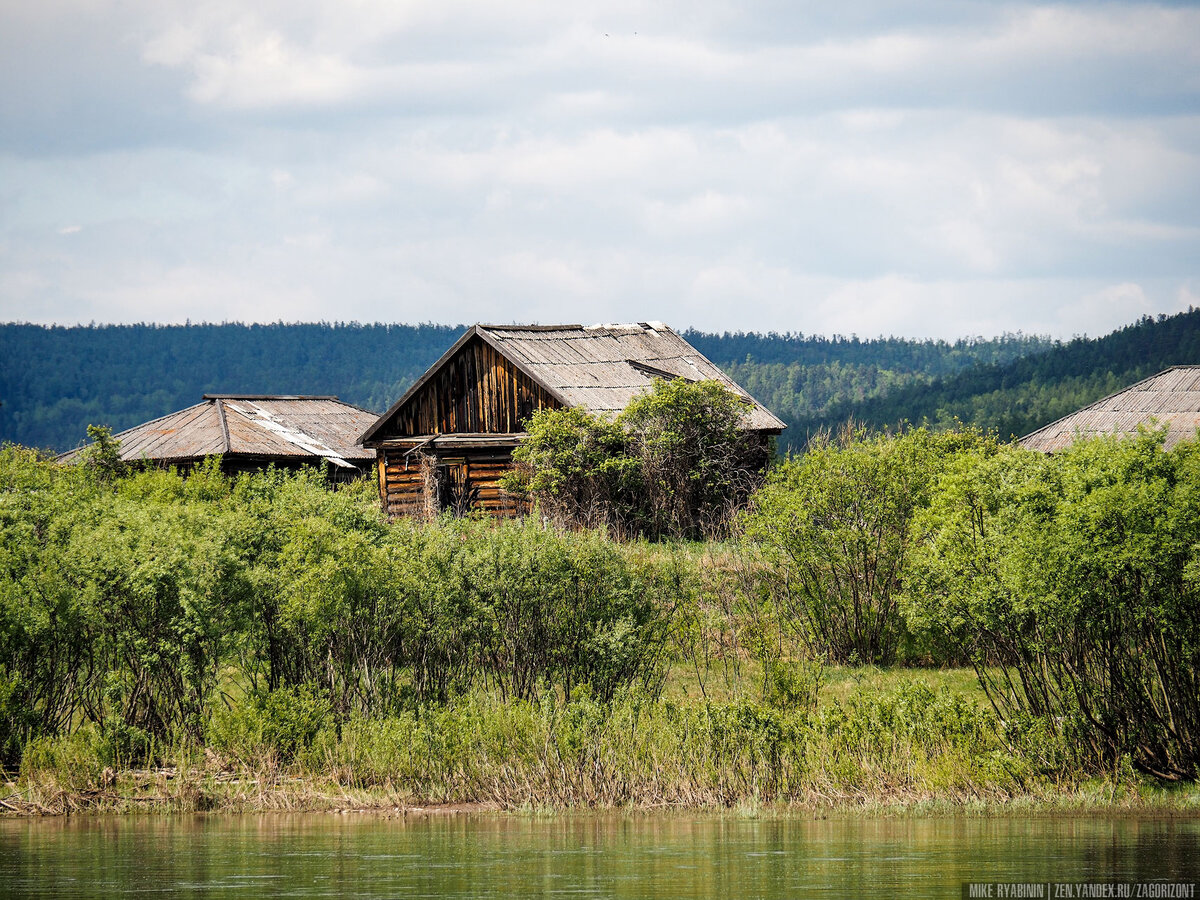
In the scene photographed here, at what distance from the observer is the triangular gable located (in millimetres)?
38625

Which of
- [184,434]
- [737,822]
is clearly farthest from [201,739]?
[184,434]

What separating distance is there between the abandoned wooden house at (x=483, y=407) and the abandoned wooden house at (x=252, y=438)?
4629 mm

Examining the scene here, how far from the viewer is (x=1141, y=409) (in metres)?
50.2

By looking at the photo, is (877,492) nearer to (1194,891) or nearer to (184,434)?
(1194,891)

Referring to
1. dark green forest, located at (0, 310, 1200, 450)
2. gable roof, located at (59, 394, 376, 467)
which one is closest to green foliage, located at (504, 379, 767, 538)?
gable roof, located at (59, 394, 376, 467)

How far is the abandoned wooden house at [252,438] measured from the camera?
46156mm

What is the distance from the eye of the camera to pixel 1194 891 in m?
12.8

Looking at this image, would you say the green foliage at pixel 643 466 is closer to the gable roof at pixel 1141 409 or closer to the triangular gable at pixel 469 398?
the triangular gable at pixel 469 398

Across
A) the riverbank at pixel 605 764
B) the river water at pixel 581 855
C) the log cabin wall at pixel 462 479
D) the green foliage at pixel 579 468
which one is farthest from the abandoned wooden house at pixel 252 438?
the river water at pixel 581 855

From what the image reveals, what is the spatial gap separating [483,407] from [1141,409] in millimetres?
24290

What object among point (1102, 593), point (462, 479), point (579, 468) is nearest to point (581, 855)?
point (1102, 593)

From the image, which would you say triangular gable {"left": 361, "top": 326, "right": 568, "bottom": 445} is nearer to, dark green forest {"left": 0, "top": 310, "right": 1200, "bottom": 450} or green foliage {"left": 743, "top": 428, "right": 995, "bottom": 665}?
green foliage {"left": 743, "top": 428, "right": 995, "bottom": 665}

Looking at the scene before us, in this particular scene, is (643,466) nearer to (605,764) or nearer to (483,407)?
(483,407)

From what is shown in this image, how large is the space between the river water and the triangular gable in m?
21.2
